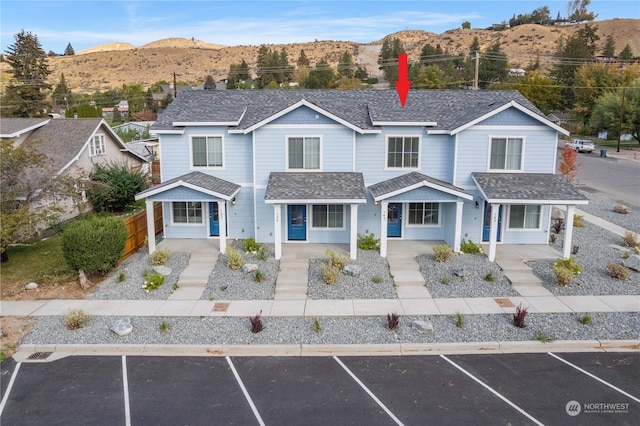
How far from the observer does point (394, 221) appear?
68.5 feet

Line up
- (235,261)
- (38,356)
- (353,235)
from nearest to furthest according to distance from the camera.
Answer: (38,356), (235,261), (353,235)

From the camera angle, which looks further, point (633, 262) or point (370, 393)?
point (633, 262)

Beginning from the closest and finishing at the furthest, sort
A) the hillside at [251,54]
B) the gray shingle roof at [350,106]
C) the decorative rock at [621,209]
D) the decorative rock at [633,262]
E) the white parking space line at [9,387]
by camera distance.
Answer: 1. the white parking space line at [9,387]
2. the decorative rock at [633,262]
3. the gray shingle roof at [350,106]
4. the decorative rock at [621,209]
5. the hillside at [251,54]

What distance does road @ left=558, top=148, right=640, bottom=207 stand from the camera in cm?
3142

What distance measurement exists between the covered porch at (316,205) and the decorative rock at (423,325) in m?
5.37

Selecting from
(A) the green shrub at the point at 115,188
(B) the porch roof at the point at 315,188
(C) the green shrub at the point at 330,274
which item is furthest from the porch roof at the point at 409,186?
(A) the green shrub at the point at 115,188

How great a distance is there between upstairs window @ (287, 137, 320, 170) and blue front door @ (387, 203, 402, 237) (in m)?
3.81

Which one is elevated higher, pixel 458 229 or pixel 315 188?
pixel 315 188

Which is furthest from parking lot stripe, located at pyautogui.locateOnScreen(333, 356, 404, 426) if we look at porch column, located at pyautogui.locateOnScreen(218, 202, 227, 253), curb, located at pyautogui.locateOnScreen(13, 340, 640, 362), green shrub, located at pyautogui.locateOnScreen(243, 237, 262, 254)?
porch column, located at pyautogui.locateOnScreen(218, 202, 227, 253)

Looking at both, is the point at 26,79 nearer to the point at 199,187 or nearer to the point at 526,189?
the point at 199,187

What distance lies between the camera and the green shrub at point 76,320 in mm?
13547

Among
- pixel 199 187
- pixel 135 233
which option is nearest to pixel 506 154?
pixel 199 187

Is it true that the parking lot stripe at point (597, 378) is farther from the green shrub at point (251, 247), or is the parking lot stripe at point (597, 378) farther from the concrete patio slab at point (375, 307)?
the green shrub at point (251, 247)

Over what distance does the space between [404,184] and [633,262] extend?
9.02 meters
